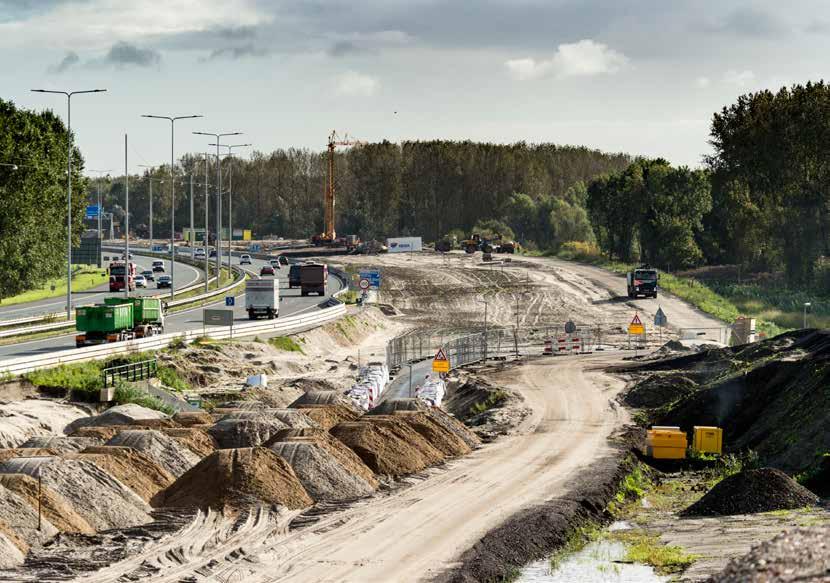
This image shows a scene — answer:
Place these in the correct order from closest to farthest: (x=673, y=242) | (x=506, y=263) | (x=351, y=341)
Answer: (x=351, y=341), (x=673, y=242), (x=506, y=263)

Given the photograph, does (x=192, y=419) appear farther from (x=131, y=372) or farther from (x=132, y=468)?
(x=131, y=372)

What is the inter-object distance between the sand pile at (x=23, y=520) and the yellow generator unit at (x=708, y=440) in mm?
25448

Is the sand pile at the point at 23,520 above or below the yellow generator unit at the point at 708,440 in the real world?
above

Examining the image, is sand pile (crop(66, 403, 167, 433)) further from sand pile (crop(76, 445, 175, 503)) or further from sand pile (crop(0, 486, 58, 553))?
sand pile (crop(0, 486, 58, 553))

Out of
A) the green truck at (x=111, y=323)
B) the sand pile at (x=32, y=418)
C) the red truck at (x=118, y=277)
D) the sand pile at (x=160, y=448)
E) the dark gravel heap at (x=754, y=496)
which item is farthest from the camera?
the red truck at (x=118, y=277)

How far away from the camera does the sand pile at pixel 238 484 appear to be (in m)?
34.2

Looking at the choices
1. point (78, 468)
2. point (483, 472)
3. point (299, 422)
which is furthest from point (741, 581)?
point (299, 422)

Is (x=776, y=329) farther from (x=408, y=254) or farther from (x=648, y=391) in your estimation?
(x=408, y=254)

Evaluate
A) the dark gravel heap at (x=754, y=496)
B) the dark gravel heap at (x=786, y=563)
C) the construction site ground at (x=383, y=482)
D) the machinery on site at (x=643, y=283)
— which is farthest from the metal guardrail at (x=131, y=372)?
the machinery on site at (x=643, y=283)

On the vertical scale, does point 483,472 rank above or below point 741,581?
below

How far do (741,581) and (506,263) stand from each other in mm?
139816

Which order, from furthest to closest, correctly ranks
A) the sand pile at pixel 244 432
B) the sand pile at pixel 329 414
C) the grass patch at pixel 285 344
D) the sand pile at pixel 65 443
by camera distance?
the grass patch at pixel 285 344
the sand pile at pixel 329 414
the sand pile at pixel 244 432
the sand pile at pixel 65 443

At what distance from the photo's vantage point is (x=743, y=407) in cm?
5119

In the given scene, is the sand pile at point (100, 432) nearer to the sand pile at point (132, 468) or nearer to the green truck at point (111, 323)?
the sand pile at point (132, 468)
